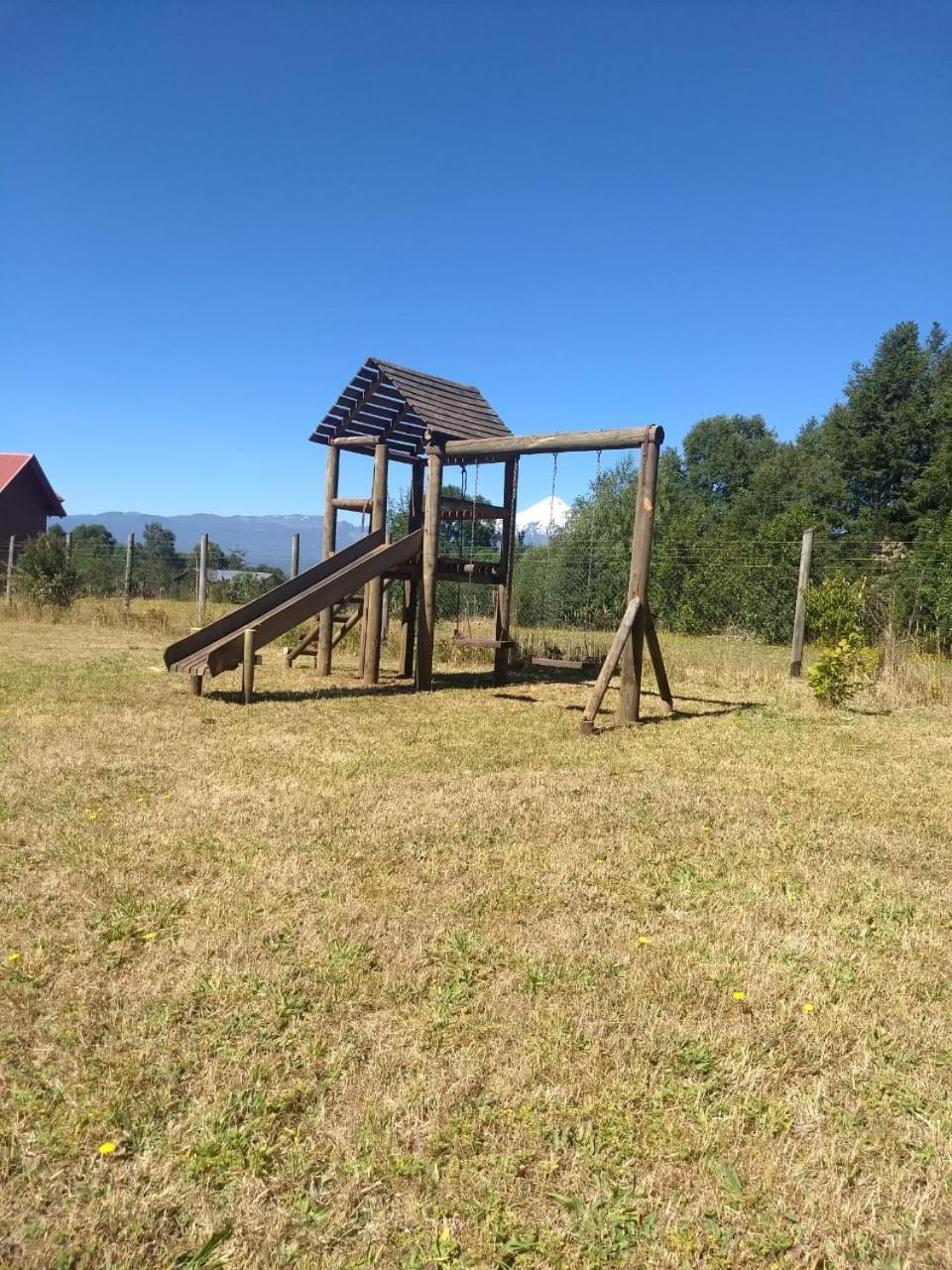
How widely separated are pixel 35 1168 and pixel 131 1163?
0.74 feet

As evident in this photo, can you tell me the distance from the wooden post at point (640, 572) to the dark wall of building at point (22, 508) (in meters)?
31.4

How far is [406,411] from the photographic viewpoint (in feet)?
38.0

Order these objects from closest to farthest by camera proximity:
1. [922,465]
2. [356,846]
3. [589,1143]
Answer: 1. [589,1143]
2. [356,846]
3. [922,465]

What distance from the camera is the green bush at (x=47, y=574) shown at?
18609 millimetres

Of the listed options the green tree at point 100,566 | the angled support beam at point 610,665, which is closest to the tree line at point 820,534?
the angled support beam at point 610,665

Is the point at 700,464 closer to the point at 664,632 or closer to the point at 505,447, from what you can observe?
the point at 664,632

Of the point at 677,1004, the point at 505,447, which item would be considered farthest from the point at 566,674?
the point at 677,1004

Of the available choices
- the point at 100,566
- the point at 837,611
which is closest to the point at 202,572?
the point at 100,566

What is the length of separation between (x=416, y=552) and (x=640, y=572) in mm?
3089

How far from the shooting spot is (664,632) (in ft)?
76.9

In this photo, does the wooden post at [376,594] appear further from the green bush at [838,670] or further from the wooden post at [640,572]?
the green bush at [838,670]

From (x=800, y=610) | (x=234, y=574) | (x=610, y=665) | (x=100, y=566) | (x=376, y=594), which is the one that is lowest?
(x=610, y=665)

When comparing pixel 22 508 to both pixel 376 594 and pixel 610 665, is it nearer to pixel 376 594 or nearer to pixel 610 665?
pixel 376 594

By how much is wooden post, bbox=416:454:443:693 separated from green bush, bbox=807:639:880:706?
14.8 ft
